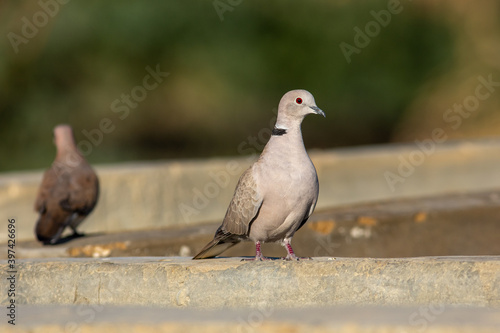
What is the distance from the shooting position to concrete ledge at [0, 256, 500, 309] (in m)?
4.33

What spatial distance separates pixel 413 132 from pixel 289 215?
13.8m

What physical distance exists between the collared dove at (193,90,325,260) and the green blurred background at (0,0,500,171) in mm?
11261

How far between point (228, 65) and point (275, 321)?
1353 centimetres

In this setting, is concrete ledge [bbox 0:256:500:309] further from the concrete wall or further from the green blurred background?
the green blurred background

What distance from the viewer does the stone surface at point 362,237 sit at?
739 cm

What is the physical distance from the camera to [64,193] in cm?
777

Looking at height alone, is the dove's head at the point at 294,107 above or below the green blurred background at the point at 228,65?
below

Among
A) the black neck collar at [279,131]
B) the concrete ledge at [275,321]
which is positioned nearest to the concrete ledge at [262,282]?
the concrete ledge at [275,321]

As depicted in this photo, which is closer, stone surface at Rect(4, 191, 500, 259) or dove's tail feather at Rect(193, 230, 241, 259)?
dove's tail feather at Rect(193, 230, 241, 259)

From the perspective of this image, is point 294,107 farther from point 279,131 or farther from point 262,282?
point 262,282

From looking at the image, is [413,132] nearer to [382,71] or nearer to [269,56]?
[382,71]

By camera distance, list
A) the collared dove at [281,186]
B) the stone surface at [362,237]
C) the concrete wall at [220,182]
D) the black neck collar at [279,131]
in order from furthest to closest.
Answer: the concrete wall at [220,182] → the stone surface at [362,237] → the black neck collar at [279,131] → the collared dove at [281,186]

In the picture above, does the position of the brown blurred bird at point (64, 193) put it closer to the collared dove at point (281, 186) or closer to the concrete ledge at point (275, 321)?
the collared dove at point (281, 186)

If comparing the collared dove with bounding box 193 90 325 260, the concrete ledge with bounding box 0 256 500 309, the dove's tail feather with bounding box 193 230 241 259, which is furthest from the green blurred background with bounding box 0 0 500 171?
the concrete ledge with bounding box 0 256 500 309
